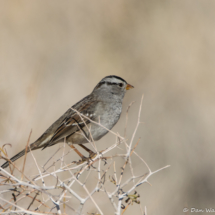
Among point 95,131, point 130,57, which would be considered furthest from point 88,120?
point 130,57

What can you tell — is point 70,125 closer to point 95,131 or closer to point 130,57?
point 95,131

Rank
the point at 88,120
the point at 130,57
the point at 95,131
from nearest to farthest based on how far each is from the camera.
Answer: the point at 95,131, the point at 88,120, the point at 130,57

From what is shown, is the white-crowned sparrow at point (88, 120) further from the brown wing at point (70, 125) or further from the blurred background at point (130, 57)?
the blurred background at point (130, 57)

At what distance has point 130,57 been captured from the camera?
359 inches

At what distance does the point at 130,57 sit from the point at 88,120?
184 inches

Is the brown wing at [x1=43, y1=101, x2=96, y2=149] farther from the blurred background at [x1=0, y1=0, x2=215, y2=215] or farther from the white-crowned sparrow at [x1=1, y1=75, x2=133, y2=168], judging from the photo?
the blurred background at [x1=0, y1=0, x2=215, y2=215]

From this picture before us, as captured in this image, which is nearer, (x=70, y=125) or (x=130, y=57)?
(x=70, y=125)

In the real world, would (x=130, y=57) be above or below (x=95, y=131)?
above

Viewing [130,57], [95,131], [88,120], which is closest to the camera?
[95,131]

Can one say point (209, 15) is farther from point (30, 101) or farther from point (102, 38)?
point (30, 101)

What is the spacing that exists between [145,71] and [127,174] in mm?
3937

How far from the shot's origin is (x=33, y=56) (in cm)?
872

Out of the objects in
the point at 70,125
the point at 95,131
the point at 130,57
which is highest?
the point at 130,57

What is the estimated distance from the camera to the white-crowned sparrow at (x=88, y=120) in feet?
15.8
